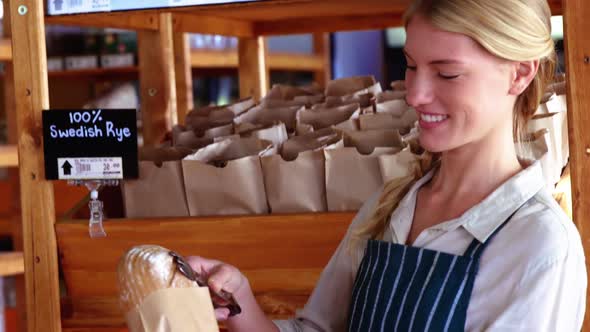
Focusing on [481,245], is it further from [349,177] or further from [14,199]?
[14,199]

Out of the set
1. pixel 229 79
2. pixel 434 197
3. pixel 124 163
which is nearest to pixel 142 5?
pixel 124 163

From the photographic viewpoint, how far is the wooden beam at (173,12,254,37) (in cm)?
253

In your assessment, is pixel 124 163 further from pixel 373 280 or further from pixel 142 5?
pixel 373 280

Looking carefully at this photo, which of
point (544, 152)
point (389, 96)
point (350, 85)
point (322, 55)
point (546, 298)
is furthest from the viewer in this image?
point (322, 55)

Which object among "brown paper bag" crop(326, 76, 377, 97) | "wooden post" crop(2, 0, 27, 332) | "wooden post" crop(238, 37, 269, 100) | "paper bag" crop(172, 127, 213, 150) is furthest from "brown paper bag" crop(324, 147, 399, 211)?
"wooden post" crop(2, 0, 27, 332)

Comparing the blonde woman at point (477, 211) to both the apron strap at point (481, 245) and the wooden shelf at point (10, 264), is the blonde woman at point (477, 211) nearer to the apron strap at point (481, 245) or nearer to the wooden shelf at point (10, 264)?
the apron strap at point (481, 245)

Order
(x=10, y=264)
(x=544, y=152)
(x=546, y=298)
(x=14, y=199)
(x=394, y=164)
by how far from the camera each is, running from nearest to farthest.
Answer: (x=546, y=298), (x=544, y=152), (x=394, y=164), (x=10, y=264), (x=14, y=199)

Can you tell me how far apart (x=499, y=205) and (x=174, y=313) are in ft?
1.45

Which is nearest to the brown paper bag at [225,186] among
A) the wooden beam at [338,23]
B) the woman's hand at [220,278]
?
the woman's hand at [220,278]

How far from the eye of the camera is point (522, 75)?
117 cm

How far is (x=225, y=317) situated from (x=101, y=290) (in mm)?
674

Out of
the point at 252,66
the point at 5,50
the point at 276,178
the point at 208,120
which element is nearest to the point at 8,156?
the point at 5,50

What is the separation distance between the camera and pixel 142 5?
5.61 feet

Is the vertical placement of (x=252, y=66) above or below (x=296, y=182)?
above
